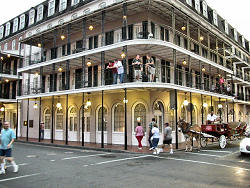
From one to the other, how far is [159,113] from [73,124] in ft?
→ 28.2

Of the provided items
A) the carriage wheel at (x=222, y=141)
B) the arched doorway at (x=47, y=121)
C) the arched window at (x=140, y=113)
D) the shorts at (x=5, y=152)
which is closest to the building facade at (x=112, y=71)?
the arched window at (x=140, y=113)

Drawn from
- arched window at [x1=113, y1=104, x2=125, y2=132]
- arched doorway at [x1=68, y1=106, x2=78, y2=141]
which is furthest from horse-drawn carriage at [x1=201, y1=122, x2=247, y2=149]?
arched doorway at [x1=68, y1=106, x2=78, y2=141]

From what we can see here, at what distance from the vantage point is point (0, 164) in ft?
29.1

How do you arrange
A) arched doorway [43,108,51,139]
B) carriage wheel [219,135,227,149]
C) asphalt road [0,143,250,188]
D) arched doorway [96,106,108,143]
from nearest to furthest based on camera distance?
asphalt road [0,143,250,188] → carriage wheel [219,135,227,149] → arched doorway [96,106,108,143] → arched doorway [43,108,51,139]

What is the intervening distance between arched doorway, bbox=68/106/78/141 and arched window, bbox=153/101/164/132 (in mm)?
7972

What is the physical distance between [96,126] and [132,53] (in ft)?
22.5

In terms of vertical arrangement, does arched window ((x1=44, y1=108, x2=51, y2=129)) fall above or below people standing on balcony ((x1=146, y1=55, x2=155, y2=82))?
below

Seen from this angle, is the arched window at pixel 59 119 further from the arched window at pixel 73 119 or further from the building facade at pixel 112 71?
the arched window at pixel 73 119

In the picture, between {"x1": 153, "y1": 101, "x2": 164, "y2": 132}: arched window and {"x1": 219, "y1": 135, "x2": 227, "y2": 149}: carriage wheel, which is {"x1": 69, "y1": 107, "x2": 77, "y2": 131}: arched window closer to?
{"x1": 153, "y1": 101, "x2": 164, "y2": 132}: arched window

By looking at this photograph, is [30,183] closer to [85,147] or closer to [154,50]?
[85,147]

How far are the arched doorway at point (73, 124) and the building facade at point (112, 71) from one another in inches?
3.6

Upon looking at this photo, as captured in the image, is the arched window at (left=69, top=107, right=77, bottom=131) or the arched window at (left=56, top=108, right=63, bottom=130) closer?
the arched window at (left=69, top=107, right=77, bottom=131)

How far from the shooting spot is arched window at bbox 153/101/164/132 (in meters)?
18.0

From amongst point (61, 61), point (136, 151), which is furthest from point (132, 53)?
point (136, 151)
